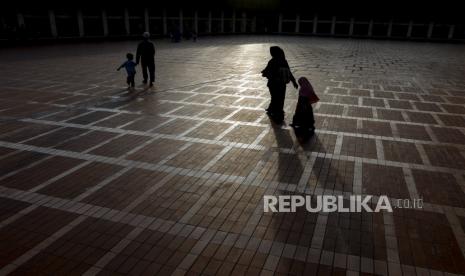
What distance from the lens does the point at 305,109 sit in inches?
324

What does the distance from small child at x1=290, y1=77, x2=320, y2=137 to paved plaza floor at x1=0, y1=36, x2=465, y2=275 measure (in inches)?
12.7

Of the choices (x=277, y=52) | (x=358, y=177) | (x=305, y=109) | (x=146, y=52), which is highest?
(x=277, y=52)

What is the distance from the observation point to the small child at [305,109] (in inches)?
321

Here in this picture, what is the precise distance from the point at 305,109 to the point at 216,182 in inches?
131

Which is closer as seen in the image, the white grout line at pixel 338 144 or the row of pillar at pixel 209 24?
the white grout line at pixel 338 144

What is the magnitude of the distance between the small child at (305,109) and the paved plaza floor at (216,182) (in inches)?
12.7

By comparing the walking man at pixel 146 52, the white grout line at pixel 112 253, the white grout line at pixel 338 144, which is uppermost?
the walking man at pixel 146 52

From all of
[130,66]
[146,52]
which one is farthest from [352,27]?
[130,66]

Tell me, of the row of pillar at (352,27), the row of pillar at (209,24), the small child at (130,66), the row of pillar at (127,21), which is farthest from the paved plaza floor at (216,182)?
the row of pillar at (352,27)

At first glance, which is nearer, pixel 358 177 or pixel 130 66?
pixel 358 177

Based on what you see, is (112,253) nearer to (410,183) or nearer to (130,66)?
(410,183)

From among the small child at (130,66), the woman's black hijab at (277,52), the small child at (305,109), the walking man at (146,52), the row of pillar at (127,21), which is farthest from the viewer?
the row of pillar at (127,21)

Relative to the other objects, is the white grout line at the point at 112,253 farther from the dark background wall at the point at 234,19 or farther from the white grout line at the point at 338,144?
the dark background wall at the point at 234,19

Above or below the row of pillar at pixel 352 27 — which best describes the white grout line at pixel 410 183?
below
